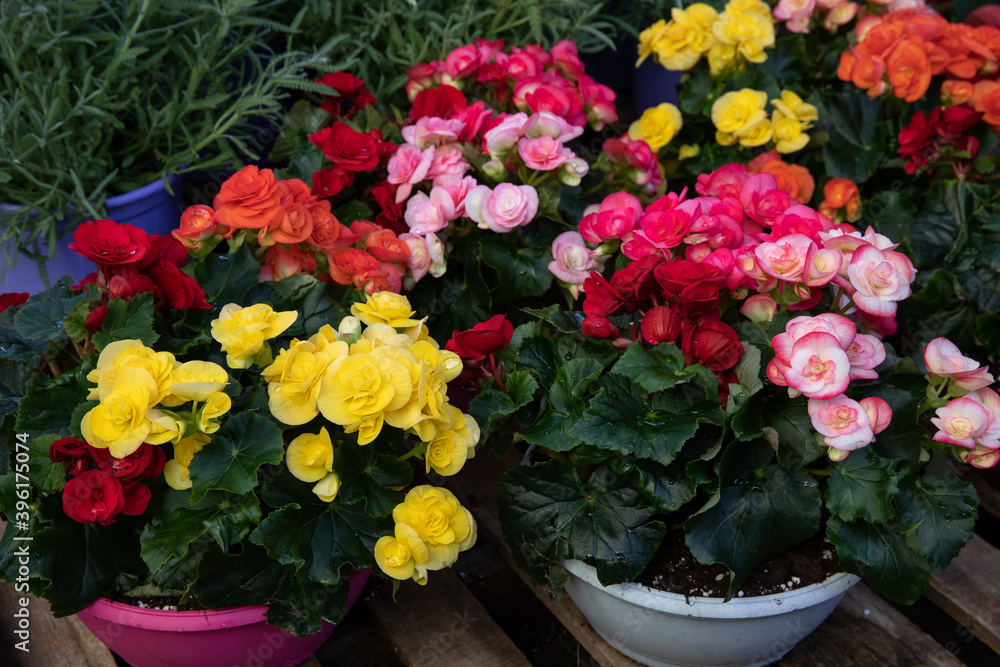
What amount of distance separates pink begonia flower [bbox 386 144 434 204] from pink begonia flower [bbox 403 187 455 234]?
0.13ft

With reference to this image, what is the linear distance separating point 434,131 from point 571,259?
31 centimetres

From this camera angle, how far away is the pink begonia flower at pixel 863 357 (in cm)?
87

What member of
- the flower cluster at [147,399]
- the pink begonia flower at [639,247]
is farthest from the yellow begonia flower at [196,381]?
the pink begonia flower at [639,247]

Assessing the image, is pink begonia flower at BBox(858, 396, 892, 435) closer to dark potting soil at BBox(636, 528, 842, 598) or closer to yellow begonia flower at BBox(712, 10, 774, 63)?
dark potting soil at BBox(636, 528, 842, 598)

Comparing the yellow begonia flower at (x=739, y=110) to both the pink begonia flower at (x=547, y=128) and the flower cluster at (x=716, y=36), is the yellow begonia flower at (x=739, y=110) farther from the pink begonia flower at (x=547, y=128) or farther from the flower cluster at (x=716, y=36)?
the pink begonia flower at (x=547, y=128)

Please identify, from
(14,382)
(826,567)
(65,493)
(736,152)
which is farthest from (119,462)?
(736,152)

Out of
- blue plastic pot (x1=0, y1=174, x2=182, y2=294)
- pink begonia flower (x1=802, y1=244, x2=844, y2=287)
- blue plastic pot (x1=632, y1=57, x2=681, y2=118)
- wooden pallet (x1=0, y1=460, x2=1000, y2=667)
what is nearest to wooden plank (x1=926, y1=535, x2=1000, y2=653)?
wooden pallet (x1=0, y1=460, x2=1000, y2=667)

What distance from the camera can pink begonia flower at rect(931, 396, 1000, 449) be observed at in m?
0.88

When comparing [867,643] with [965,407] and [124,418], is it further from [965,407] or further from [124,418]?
[124,418]

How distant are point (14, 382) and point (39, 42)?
64 centimetres

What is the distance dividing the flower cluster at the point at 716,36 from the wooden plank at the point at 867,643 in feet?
3.25

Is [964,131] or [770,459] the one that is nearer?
[770,459]

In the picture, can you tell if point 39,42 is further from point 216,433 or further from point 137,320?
point 216,433

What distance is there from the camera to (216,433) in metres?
0.87
